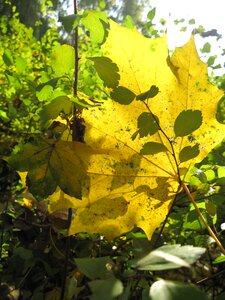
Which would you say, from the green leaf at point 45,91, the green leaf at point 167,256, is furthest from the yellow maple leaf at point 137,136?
the green leaf at point 167,256

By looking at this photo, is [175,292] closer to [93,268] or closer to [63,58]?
[93,268]

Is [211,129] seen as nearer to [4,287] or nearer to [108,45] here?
[108,45]

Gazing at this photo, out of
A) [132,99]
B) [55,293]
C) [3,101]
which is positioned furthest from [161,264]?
[3,101]

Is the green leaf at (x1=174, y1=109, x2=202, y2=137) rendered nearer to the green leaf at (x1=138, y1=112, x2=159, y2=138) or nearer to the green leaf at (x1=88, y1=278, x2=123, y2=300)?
the green leaf at (x1=138, y1=112, x2=159, y2=138)

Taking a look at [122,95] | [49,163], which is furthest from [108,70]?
[49,163]

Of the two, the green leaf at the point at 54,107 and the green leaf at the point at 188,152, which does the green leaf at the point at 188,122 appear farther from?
the green leaf at the point at 54,107
